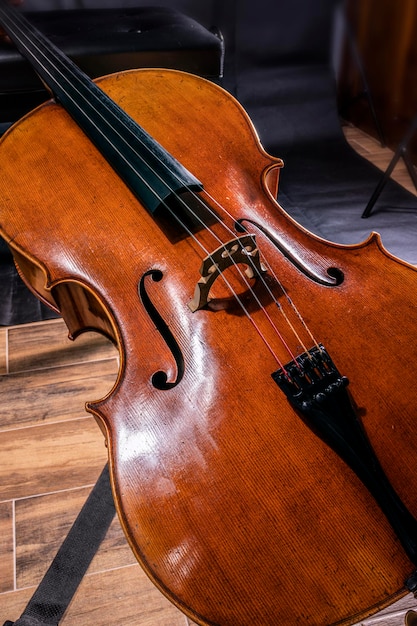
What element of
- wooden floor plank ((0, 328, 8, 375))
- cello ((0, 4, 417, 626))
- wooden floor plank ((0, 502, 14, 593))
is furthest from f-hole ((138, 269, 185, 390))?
wooden floor plank ((0, 328, 8, 375))

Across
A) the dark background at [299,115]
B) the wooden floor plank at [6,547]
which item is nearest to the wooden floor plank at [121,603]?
the wooden floor plank at [6,547]

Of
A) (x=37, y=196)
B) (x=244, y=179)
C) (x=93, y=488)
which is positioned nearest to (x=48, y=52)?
(x=37, y=196)

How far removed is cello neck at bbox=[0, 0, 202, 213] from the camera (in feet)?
2.89

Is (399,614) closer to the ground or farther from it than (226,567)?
closer to the ground

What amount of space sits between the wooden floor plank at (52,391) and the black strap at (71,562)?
0.80 feet

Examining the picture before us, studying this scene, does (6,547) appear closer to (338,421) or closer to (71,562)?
(71,562)

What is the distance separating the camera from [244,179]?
97 centimetres

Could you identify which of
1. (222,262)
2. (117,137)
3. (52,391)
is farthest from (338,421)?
(52,391)

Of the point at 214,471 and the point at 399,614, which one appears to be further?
the point at 399,614

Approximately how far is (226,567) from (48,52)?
4.40 ft

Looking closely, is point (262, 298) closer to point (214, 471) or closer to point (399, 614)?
point (214, 471)

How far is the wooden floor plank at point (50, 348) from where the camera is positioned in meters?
1.34

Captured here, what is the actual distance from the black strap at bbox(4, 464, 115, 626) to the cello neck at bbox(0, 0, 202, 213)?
2.05 ft

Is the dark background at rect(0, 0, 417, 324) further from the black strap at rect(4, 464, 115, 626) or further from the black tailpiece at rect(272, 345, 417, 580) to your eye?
the black tailpiece at rect(272, 345, 417, 580)
